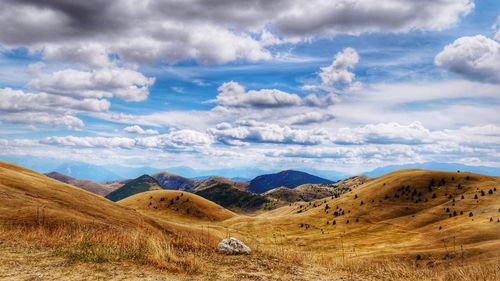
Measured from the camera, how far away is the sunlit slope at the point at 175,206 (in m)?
122

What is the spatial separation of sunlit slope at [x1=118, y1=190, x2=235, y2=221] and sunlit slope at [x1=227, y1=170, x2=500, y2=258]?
1201cm

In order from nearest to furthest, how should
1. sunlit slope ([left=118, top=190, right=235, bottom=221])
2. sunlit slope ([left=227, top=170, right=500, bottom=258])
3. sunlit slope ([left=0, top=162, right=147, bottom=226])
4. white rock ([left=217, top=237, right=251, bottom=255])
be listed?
1. white rock ([left=217, top=237, right=251, bottom=255])
2. sunlit slope ([left=0, top=162, right=147, bottom=226])
3. sunlit slope ([left=227, top=170, right=500, bottom=258])
4. sunlit slope ([left=118, top=190, right=235, bottom=221])

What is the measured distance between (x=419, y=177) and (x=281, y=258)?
105723 millimetres

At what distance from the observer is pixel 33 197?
31891mm

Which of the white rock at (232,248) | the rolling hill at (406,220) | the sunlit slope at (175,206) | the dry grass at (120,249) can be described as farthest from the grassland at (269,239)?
the sunlit slope at (175,206)

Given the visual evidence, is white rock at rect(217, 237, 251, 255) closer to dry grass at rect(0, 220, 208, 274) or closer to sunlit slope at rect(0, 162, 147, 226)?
dry grass at rect(0, 220, 208, 274)

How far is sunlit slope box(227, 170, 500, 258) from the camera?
64.8 metres

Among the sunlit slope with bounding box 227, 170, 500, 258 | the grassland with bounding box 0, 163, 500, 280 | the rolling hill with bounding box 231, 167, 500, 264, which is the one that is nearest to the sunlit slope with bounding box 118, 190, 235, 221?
the sunlit slope with bounding box 227, 170, 500, 258

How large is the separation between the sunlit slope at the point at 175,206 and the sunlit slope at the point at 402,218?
12.0 meters

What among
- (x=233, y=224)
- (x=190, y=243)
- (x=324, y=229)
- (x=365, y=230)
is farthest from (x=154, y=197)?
(x=190, y=243)

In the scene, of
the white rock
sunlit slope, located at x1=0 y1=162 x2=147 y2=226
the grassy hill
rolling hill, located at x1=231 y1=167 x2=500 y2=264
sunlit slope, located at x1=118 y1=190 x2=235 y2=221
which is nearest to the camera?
the grassy hill

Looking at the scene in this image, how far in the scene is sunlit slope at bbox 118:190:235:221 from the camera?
399 ft

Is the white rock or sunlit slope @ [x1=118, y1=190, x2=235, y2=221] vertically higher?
the white rock

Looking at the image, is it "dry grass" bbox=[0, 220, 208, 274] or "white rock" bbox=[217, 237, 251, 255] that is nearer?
"dry grass" bbox=[0, 220, 208, 274]
